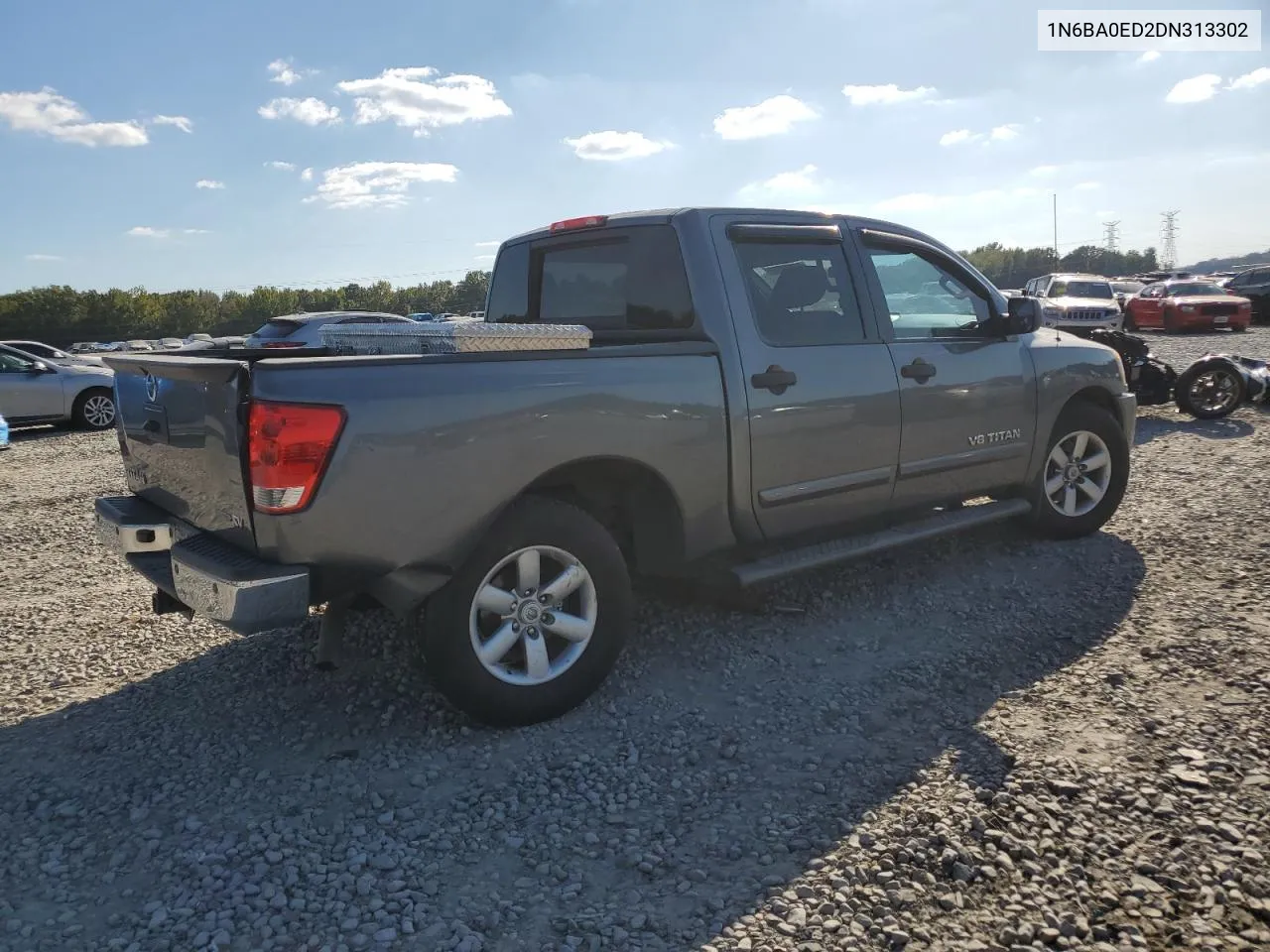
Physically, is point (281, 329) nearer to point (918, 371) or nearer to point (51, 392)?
point (51, 392)

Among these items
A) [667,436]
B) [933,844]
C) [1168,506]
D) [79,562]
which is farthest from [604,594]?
[1168,506]

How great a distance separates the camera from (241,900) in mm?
2555

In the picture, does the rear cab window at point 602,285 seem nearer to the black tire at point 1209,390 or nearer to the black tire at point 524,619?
the black tire at point 524,619

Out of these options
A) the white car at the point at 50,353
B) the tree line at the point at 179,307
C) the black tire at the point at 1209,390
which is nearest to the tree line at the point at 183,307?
the tree line at the point at 179,307

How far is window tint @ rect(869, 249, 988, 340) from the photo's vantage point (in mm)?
4730

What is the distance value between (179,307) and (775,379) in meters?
59.3

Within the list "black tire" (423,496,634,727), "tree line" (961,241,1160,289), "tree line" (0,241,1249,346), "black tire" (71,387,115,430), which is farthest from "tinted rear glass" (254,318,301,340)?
"tree line" (961,241,1160,289)

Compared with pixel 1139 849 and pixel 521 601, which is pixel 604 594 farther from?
pixel 1139 849

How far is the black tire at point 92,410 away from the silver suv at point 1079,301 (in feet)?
52.3

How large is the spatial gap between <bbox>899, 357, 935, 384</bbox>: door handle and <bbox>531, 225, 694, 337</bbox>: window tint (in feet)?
4.11

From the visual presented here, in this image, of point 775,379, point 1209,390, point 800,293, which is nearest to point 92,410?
point 800,293

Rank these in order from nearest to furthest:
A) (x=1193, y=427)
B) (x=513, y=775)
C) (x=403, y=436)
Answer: (x=403, y=436), (x=513, y=775), (x=1193, y=427)

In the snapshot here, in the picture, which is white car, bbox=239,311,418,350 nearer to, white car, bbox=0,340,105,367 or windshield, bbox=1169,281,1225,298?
white car, bbox=0,340,105,367

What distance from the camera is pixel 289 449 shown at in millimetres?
2900
